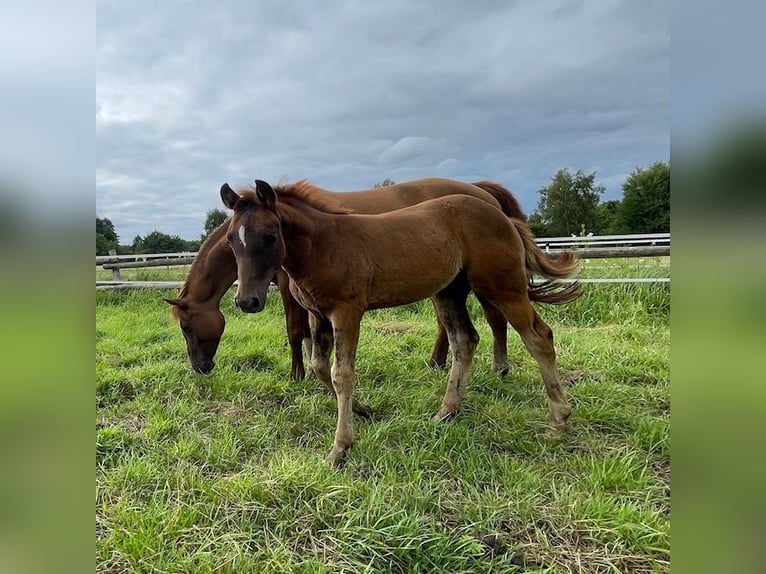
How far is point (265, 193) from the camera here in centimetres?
271

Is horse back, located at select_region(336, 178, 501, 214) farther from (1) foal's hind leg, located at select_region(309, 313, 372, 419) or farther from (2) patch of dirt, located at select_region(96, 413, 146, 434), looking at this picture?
(2) patch of dirt, located at select_region(96, 413, 146, 434)

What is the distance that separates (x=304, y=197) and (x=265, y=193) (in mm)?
474

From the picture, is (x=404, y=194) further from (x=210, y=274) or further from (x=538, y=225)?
(x=538, y=225)

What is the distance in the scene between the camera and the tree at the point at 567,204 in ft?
98.4

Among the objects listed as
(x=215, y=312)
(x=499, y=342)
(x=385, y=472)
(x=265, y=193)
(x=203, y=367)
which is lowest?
(x=385, y=472)

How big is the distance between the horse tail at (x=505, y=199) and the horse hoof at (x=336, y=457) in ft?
10.9

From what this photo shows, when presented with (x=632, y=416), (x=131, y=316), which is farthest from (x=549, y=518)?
(x=131, y=316)

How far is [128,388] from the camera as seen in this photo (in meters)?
4.06

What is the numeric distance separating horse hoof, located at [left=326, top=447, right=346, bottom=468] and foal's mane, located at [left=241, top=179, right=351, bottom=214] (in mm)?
1637

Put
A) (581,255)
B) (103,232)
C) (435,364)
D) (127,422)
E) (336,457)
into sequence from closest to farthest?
1. (103,232)
2. (336,457)
3. (127,422)
4. (435,364)
5. (581,255)

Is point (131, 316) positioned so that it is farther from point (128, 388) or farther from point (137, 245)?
point (137, 245)

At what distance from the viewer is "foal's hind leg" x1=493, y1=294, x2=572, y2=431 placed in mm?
3184


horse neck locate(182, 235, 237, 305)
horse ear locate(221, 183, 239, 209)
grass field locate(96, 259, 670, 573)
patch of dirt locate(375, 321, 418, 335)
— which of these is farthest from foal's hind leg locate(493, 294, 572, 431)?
patch of dirt locate(375, 321, 418, 335)

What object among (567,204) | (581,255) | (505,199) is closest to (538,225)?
(567,204)
